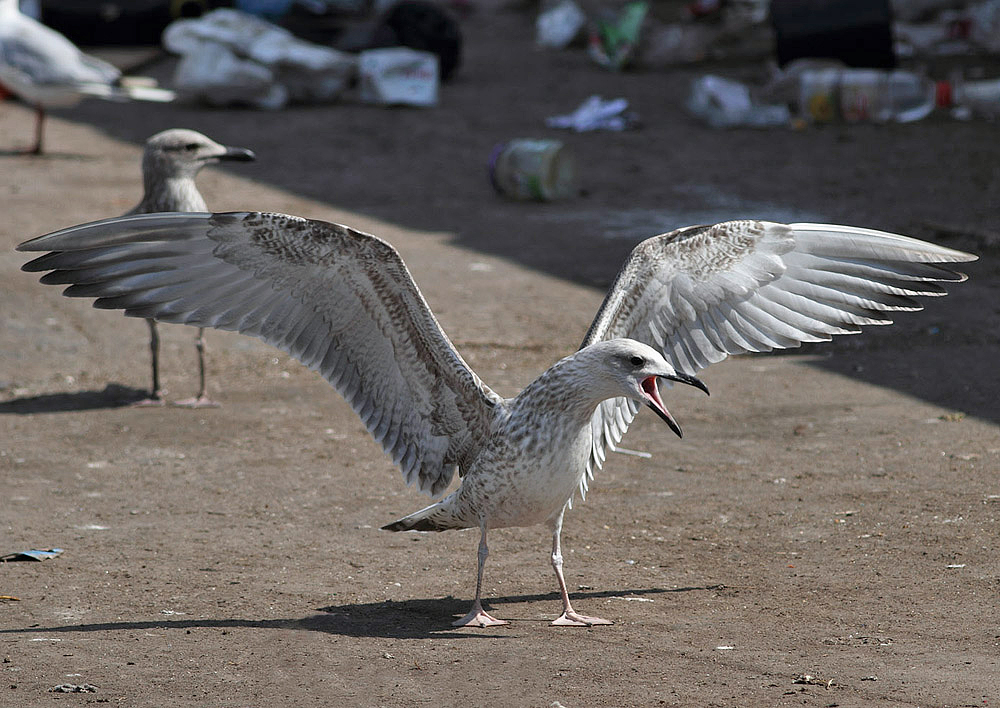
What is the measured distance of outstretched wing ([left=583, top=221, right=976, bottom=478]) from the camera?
4.90 metres

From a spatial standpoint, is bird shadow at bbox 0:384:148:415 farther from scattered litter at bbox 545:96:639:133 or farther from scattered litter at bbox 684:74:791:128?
scattered litter at bbox 684:74:791:128

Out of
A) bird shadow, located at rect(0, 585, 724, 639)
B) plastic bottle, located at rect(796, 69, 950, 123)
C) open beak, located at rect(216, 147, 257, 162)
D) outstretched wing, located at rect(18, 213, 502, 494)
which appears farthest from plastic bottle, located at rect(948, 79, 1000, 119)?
outstretched wing, located at rect(18, 213, 502, 494)

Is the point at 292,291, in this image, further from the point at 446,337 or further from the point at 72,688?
the point at 72,688

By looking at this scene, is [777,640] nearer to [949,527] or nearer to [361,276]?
[949,527]

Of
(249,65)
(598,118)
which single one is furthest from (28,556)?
(249,65)

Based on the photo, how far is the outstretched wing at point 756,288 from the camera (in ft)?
16.1

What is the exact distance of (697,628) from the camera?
4422 mm

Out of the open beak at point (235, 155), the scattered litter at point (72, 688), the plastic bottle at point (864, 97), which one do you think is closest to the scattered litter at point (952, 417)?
the open beak at point (235, 155)

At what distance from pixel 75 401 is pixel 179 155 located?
1.50 metres

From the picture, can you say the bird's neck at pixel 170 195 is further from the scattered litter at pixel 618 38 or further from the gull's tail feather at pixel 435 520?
the scattered litter at pixel 618 38

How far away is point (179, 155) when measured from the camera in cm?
740

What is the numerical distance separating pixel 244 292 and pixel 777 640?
2.18 meters

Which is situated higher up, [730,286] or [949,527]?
[730,286]

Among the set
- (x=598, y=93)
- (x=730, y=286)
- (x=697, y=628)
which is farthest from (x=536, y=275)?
(x=598, y=93)
